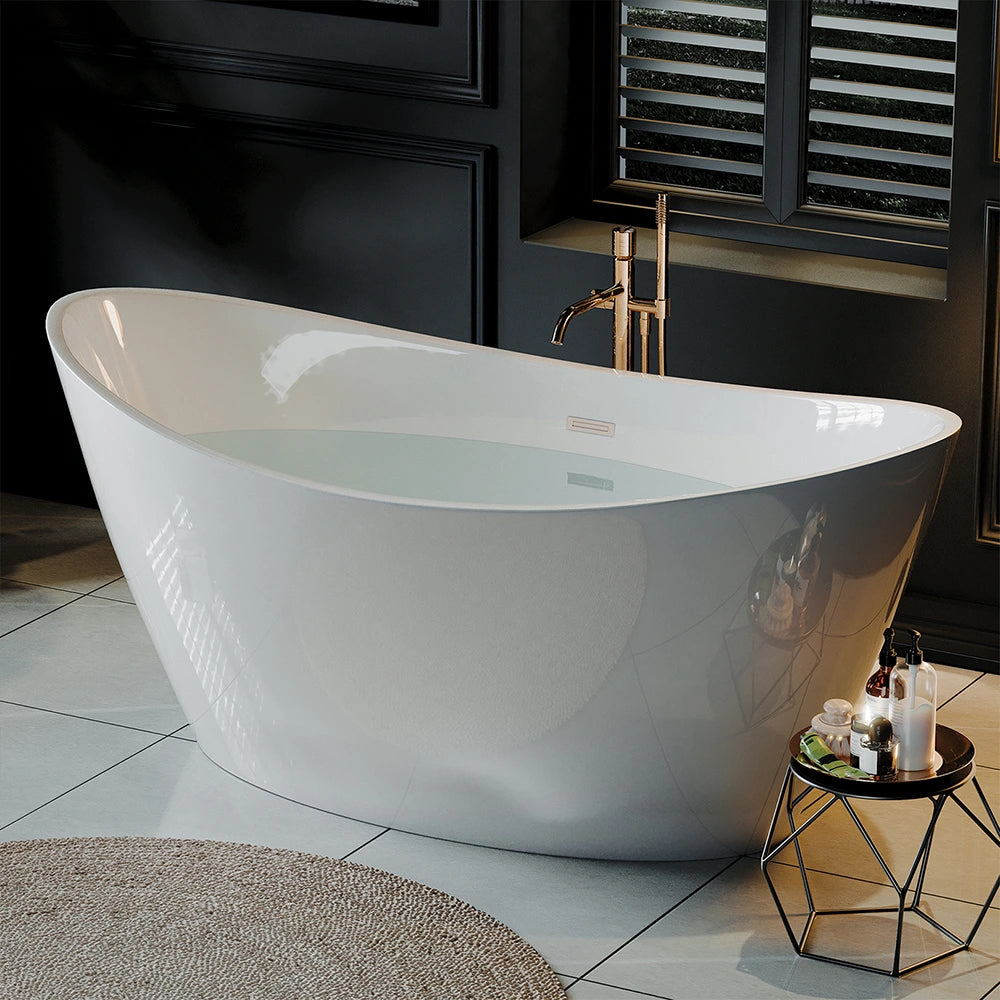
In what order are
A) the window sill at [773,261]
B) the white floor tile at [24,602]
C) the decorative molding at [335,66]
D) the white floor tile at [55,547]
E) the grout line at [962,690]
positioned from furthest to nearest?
the white floor tile at [55,547] < the white floor tile at [24,602] < the decorative molding at [335,66] < the window sill at [773,261] < the grout line at [962,690]

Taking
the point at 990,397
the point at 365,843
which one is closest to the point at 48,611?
the point at 365,843

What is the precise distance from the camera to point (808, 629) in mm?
2498

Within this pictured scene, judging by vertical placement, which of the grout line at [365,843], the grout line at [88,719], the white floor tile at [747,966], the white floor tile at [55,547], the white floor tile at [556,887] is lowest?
the white floor tile at [747,966]

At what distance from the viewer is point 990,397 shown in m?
3.24

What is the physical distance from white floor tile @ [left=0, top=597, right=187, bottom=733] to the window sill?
3.77 feet

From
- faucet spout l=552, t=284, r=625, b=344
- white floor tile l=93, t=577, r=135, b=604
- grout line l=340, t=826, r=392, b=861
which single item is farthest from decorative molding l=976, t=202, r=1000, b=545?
white floor tile l=93, t=577, r=135, b=604

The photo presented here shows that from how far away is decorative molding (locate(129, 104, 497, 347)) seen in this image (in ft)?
11.8

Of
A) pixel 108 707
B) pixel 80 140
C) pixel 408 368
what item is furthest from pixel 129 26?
pixel 108 707

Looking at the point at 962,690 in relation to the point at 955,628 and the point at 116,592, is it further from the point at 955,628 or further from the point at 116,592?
the point at 116,592

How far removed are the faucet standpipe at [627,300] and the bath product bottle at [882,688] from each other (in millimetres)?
870

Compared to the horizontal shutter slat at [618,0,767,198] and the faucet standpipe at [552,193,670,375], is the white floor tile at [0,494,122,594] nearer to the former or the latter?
the faucet standpipe at [552,193,670,375]

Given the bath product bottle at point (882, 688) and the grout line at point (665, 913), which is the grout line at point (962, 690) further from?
the bath product bottle at point (882, 688)

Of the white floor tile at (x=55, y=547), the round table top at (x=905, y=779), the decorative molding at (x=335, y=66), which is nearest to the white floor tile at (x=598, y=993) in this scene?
the round table top at (x=905, y=779)

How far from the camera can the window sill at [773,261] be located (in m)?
3.35
